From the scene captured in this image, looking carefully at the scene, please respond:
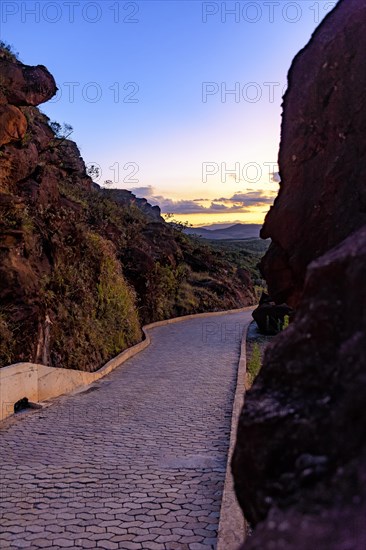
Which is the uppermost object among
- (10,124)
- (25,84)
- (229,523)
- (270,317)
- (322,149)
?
(25,84)

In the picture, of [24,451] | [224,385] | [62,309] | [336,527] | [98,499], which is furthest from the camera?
[62,309]

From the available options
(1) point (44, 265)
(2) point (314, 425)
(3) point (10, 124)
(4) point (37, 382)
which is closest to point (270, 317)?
(1) point (44, 265)

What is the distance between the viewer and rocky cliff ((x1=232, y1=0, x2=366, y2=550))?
1.51 m

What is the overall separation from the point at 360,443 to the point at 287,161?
2178 millimetres

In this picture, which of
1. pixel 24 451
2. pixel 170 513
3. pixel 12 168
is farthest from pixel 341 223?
pixel 12 168

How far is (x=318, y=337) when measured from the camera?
2.00 m

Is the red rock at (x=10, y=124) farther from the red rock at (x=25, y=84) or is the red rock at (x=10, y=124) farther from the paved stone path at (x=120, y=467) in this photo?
the paved stone path at (x=120, y=467)

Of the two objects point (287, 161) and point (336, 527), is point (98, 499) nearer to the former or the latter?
point (287, 161)

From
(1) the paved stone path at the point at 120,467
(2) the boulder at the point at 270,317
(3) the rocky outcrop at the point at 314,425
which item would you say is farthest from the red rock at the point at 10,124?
(3) the rocky outcrop at the point at 314,425

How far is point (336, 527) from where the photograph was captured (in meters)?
1.38

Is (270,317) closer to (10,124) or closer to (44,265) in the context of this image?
(44,265)

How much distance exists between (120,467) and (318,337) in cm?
459

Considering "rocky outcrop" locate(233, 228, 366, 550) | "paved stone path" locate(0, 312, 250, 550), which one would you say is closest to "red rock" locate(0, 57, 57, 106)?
"paved stone path" locate(0, 312, 250, 550)

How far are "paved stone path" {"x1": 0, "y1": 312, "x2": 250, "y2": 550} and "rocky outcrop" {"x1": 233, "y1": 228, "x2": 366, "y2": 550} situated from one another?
2.68m
